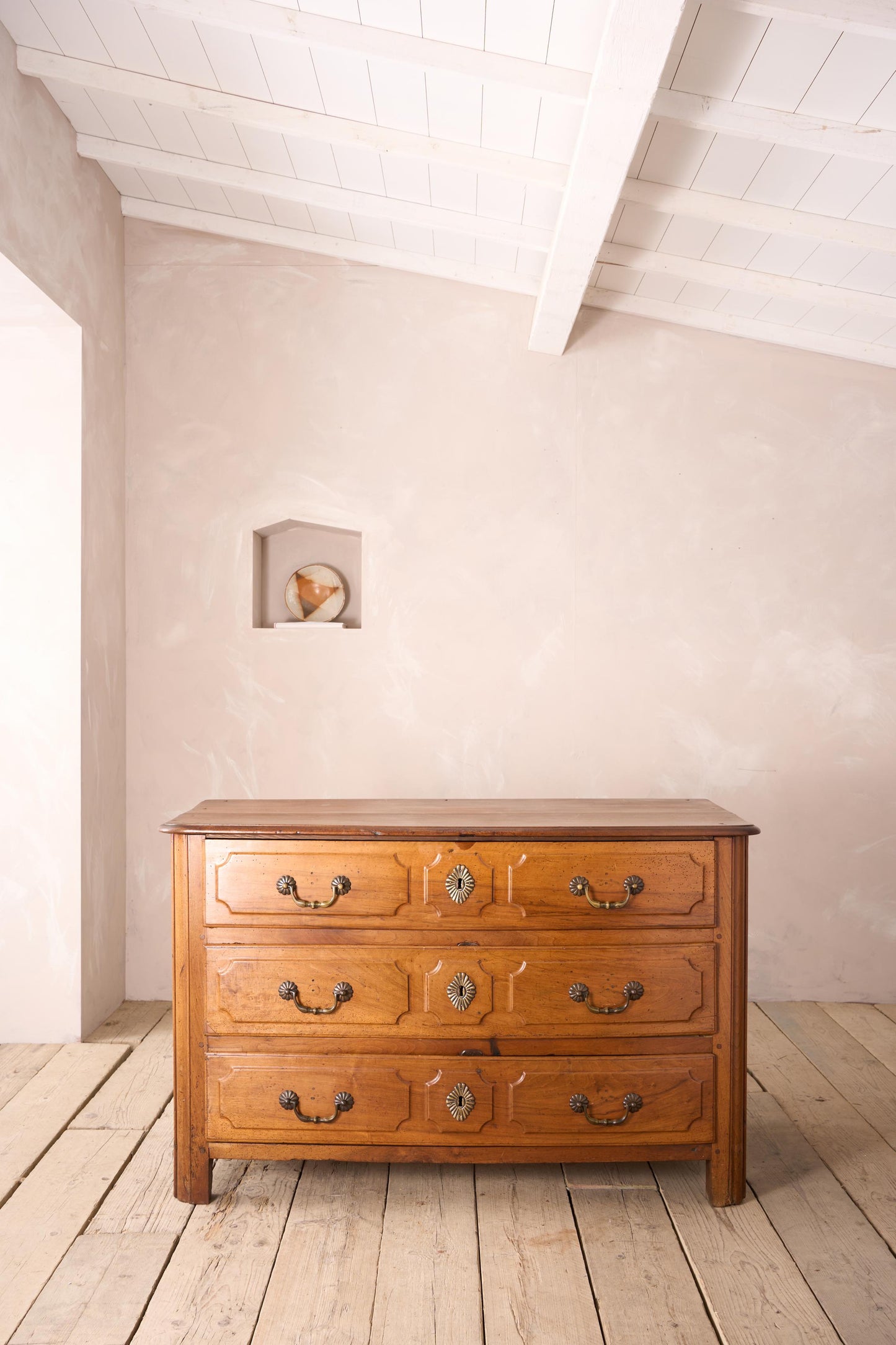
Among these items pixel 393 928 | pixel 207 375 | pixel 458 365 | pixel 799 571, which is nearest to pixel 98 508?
pixel 207 375

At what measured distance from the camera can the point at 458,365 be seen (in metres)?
3.46

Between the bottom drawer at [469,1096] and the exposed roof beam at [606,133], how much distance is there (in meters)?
2.20

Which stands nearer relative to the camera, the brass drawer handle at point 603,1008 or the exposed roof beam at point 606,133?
the exposed roof beam at point 606,133

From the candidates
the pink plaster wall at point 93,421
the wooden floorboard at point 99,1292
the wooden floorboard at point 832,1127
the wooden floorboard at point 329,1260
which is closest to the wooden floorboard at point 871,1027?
the wooden floorboard at point 832,1127

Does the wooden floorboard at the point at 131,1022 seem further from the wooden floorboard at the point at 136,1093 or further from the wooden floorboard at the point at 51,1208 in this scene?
the wooden floorboard at the point at 51,1208

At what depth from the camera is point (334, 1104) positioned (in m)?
2.08

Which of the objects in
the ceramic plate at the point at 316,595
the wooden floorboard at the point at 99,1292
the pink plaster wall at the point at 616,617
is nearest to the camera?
the wooden floorboard at the point at 99,1292

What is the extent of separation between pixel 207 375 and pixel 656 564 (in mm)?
1897

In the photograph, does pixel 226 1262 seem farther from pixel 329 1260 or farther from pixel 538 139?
pixel 538 139

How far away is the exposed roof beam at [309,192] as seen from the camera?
2.99 metres

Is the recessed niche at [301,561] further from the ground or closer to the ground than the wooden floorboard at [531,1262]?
further from the ground

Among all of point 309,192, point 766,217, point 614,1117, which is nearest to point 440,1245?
point 614,1117

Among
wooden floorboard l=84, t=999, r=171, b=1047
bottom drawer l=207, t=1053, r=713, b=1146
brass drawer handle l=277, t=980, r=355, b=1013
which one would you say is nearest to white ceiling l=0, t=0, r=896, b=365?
brass drawer handle l=277, t=980, r=355, b=1013

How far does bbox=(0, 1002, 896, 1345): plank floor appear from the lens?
1.70 metres
